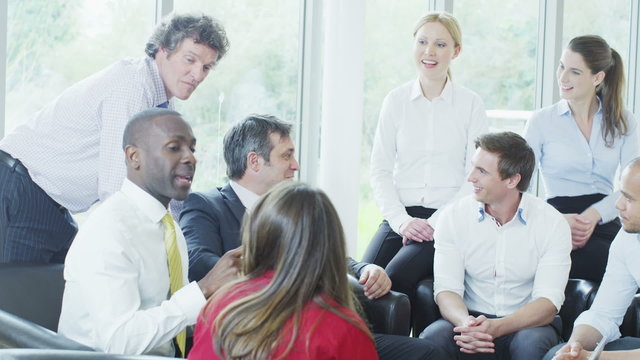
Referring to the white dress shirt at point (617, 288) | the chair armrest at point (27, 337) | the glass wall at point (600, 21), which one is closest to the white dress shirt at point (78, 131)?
the chair armrest at point (27, 337)

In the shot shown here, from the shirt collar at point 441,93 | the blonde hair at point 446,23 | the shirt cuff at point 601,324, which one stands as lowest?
the shirt cuff at point 601,324

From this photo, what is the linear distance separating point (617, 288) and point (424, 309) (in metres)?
0.78

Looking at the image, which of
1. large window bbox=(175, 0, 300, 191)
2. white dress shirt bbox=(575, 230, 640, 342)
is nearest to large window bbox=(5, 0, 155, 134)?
large window bbox=(175, 0, 300, 191)

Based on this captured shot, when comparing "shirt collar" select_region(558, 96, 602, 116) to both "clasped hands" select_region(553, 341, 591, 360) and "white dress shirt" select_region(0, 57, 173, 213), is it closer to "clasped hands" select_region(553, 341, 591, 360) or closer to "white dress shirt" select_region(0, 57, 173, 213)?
"clasped hands" select_region(553, 341, 591, 360)

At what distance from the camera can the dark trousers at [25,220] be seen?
9.99 feet

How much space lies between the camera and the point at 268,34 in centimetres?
490

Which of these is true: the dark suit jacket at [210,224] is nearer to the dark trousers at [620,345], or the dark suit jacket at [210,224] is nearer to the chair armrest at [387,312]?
the chair armrest at [387,312]

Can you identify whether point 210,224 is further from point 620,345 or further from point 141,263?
point 620,345

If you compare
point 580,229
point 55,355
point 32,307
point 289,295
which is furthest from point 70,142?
point 580,229

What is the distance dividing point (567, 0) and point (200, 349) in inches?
192

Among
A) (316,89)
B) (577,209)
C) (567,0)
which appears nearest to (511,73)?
(567,0)

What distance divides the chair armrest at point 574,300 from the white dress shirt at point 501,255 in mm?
142

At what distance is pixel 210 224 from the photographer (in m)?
3.16

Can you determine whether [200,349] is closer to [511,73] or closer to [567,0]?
[511,73]
